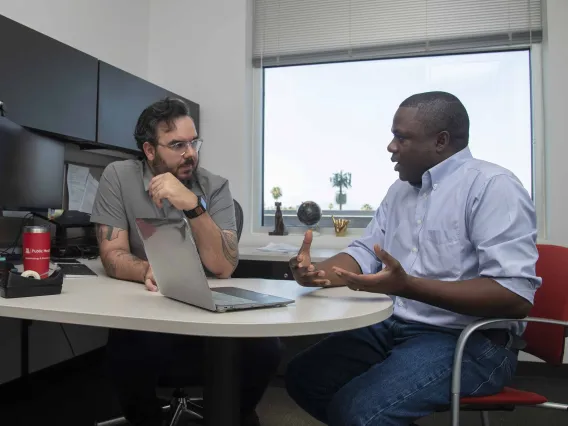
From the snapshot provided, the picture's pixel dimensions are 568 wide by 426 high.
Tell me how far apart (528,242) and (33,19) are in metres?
2.56

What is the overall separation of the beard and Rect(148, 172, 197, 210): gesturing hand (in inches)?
15.6

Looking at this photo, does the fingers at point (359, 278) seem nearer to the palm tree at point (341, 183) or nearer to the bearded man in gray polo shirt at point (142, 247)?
the bearded man in gray polo shirt at point (142, 247)

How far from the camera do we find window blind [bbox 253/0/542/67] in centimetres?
306

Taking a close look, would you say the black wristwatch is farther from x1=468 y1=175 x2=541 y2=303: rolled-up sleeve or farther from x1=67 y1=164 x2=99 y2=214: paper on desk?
x1=67 y1=164 x2=99 y2=214: paper on desk

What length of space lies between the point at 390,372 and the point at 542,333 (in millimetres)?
593

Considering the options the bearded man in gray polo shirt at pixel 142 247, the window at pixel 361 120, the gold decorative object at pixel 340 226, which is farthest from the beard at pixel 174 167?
the window at pixel 361 120

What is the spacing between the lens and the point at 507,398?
1.20 meters

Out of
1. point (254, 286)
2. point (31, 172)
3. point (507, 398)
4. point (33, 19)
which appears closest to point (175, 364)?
point (254, 286)

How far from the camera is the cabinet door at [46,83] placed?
1.92 m

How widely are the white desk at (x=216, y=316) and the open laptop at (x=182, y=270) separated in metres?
0.02

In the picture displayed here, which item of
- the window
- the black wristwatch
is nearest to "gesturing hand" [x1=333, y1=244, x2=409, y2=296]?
the black wristwatch

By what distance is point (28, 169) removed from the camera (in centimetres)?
201

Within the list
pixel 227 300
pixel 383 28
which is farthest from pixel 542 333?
pixel 383 28

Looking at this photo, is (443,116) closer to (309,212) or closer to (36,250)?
(36,250)
